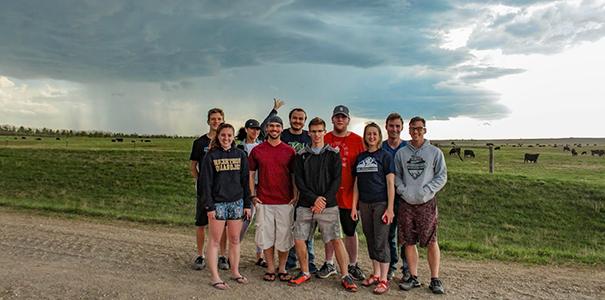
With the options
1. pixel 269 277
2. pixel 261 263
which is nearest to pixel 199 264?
pixel 261 263

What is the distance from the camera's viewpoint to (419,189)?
6242 millimetres

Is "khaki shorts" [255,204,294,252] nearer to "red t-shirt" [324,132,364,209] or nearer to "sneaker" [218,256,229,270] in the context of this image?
"red t-shirt" [324,132,364,209]

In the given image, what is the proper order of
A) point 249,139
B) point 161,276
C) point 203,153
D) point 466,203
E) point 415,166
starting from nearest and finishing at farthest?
point 415,166 < point 161,276 < point 203,153 < point 249,139 < point 466,203

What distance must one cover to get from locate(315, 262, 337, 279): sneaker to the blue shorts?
1.46 meters

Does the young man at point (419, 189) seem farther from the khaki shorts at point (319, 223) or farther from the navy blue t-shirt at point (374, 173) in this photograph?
the khaki shorts at point (319, 223)

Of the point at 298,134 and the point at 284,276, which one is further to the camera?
the point at 298,134

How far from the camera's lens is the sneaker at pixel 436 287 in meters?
6.34

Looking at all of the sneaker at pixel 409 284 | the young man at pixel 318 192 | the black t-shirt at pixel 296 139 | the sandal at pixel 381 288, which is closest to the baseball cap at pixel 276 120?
the young man at pixel 318 192

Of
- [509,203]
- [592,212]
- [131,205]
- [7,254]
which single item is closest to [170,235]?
[7,254]

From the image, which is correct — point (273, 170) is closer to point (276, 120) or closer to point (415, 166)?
point (276, 120)

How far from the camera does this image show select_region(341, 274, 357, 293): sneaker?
6312 mm

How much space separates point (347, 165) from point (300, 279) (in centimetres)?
171

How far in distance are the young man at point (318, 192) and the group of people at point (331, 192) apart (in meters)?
0.01

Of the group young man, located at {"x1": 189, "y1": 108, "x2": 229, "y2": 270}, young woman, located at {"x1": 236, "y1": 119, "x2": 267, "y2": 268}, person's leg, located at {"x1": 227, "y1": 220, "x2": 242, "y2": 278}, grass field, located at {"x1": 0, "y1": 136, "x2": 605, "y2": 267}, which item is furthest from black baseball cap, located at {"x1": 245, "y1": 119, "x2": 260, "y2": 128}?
grass field, located at {"x1": 0, "y1": 136, "x2": 605, "y2": 267}
